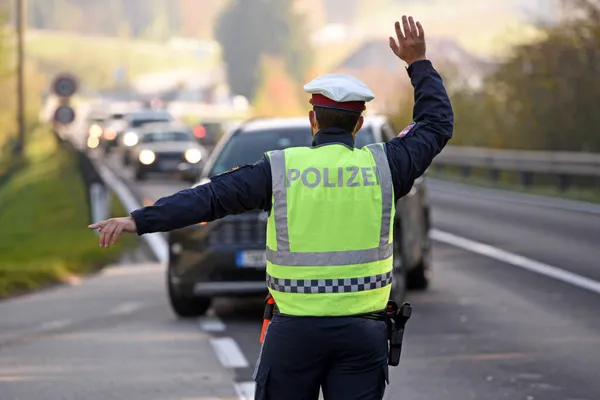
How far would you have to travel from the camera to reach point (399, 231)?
495 inches

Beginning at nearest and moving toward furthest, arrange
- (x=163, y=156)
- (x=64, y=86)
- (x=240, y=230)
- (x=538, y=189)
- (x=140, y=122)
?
1. (x=240, y=230)
2. (x=64, y=86)
3. (x=538, y=189)
4. (x=163, y=156)
5. (x=140, y=122)

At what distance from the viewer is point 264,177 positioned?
17.2 feet

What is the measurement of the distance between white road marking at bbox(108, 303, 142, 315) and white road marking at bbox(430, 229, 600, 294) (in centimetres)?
424

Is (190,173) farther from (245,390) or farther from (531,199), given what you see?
(531,199)

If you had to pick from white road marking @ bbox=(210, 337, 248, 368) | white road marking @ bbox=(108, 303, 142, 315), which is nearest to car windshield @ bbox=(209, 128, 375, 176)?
white road marking @ bbox=(108, 303, 142, 315)

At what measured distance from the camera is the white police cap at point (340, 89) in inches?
203

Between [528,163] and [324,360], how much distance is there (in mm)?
30205

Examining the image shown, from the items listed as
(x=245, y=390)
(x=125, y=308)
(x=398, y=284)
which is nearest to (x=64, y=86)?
(x=125, y=308)

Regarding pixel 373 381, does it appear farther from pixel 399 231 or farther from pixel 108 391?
pixel 399 231

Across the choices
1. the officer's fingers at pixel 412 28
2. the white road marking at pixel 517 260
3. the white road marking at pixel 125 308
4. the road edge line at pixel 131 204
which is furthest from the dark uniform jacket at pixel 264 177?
the white road marking at pixel 517 260

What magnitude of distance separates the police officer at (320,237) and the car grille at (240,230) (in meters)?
7.03

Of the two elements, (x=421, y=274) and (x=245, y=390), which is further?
(x=421, y=274)

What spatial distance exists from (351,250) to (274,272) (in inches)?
11.3

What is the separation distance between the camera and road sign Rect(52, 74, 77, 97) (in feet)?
106
